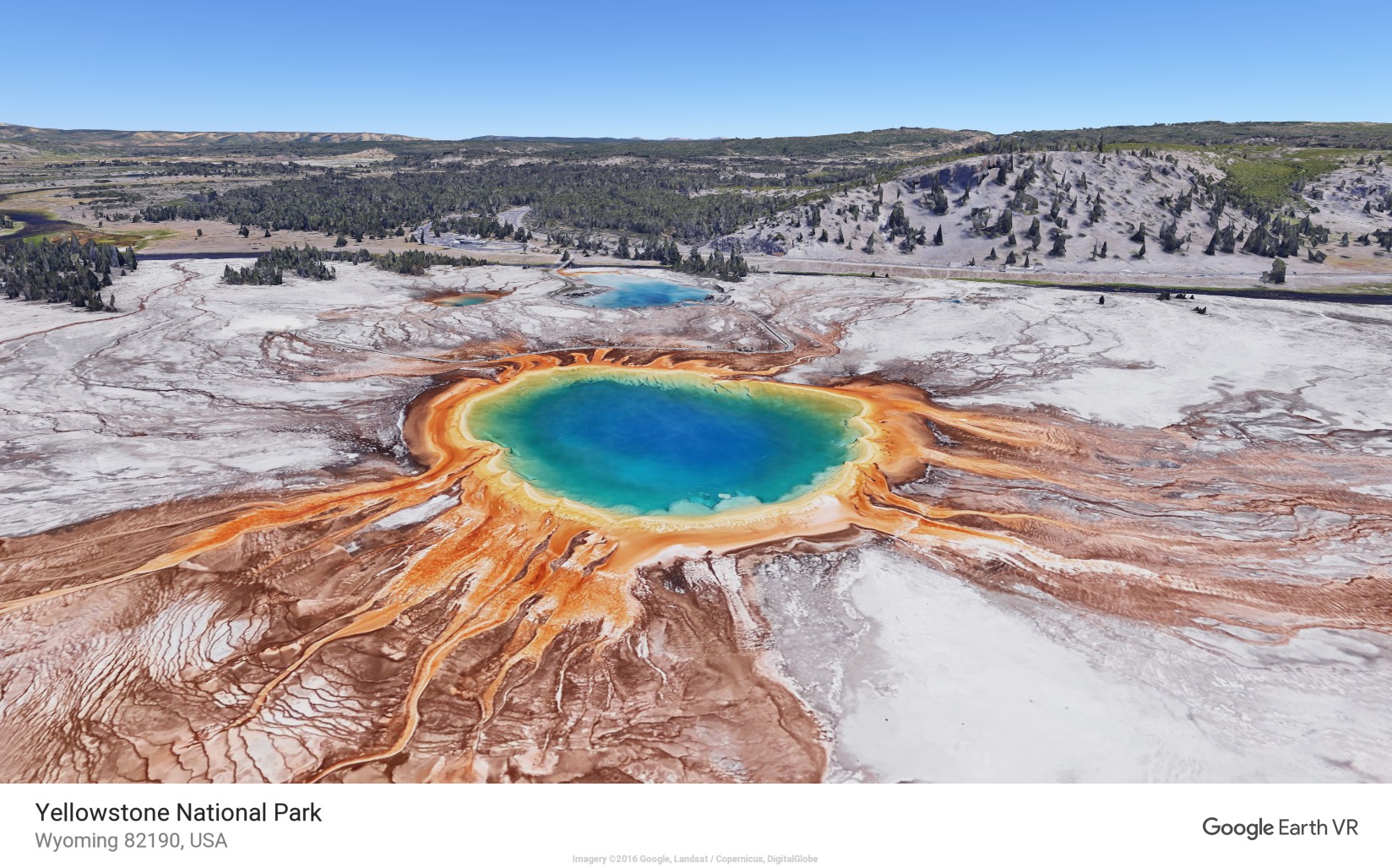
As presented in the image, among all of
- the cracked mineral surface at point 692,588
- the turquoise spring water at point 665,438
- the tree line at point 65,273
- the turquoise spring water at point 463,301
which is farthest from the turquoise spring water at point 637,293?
the tree line at point 65,273

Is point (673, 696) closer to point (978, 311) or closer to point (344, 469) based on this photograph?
→ point (344, 469)

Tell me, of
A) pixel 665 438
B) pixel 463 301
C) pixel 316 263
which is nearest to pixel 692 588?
pixel 665 438

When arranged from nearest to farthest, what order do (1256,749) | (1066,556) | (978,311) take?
(1256,749), (1066,556), (978,311)

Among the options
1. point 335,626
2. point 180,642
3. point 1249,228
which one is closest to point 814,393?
point 335,626

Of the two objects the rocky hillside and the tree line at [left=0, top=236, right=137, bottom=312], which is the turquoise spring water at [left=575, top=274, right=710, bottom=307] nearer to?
the rocky hillside

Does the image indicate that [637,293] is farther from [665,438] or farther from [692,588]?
[692,588]

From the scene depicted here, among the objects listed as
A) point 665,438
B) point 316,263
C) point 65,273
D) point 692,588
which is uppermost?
point 316,263
